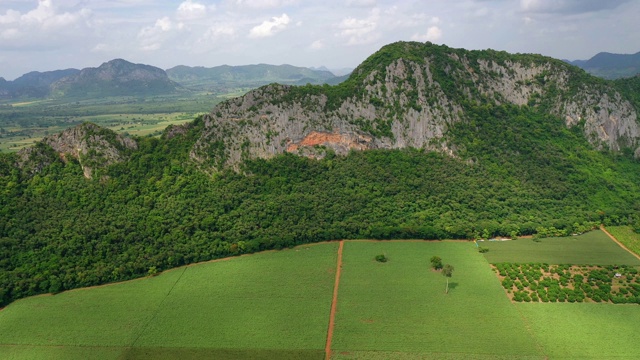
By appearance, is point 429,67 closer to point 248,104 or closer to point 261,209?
point 248,104

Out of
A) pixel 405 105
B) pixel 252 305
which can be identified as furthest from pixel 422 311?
pixel 405 105

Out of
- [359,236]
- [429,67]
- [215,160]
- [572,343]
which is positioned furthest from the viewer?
[429,67]

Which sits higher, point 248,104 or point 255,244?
point 248,104

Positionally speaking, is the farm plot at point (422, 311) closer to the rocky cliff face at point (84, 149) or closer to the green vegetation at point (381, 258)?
the green vegetation at point (381, 258)

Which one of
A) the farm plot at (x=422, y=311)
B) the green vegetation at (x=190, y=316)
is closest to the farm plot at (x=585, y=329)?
the farm plot at (x=422, y=311)

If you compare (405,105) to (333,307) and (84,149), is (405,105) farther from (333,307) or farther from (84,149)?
(84,149)

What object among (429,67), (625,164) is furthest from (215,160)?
(625,164)
